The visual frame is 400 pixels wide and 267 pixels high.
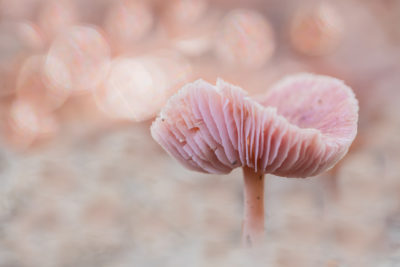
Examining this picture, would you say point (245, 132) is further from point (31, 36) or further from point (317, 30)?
point (31, 36)

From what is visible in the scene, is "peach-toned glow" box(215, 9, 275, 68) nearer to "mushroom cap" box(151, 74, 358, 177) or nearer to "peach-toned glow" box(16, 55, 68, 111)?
"peach-toned glow" box(16, 55, 68, 111)

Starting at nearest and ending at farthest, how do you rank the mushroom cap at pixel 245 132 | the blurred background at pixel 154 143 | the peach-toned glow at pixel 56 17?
the mushroom cap at pixel 245 132 < the blurred background at pixel 154 143 < the peach-toned glow at pixel 56 17

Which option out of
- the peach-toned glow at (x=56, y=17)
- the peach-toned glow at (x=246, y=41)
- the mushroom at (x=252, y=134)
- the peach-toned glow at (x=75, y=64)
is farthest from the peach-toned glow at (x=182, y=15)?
the mushroom at (x=252, y=134)

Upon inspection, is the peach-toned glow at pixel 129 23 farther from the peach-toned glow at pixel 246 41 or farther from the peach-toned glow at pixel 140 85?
the peach-toned glow at pixel 246 41

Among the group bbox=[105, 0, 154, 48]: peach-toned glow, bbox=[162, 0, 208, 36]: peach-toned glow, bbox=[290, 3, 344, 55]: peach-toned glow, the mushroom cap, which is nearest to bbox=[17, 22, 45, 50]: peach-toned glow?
bbox=[105, 0, 154, 48]: peach-toned glow

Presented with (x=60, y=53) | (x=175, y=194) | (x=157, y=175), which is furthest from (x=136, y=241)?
(x=60, y=53)

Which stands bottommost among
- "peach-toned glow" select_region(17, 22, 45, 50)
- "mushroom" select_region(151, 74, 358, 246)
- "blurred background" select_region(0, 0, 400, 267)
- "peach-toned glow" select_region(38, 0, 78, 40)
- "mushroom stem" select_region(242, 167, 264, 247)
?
"mushroom stem" select_region(242, 167, 264, 247)
